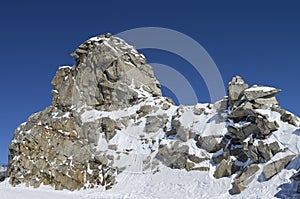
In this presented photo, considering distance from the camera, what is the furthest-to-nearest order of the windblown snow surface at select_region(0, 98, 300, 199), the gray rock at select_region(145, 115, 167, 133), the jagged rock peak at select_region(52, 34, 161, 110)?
the jagged rock peak at select_region(52, 34, 161, 110) < the gray rock at select_region(145, 115, 167, 133) < the windblown snow surface at select_region(0, 98, 300, 199)

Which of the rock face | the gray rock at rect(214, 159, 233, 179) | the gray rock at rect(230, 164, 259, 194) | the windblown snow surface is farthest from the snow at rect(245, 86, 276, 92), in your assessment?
the gray rock at rect(230, 164, 259, 194)

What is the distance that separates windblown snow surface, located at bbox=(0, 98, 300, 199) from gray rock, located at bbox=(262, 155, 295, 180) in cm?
39

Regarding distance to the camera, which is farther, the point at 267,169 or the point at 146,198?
the point at 146,198

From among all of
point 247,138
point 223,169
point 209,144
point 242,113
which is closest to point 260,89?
point 242,113

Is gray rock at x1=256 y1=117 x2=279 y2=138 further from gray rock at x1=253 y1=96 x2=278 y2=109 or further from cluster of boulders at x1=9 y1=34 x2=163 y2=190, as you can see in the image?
cluster of boulders at x1=9 y1=34 x2=163 y2=190

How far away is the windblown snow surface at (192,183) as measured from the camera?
27094 millimetres

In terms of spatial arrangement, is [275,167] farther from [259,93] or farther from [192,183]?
[259,93]

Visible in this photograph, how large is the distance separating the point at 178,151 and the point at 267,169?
463 inches

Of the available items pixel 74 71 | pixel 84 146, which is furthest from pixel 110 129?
pixel 74 71

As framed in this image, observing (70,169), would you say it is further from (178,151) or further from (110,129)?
(178,151)

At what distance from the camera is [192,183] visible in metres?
32.8

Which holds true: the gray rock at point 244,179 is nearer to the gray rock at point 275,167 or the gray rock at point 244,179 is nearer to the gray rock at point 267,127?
the gray rock at point 275,167

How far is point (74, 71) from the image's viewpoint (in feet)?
183

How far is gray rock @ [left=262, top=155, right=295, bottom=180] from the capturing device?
28.2 metres
